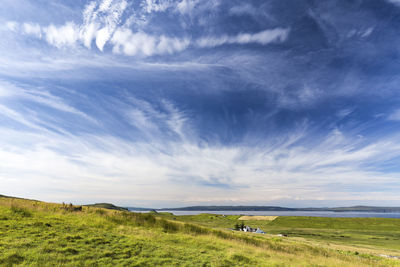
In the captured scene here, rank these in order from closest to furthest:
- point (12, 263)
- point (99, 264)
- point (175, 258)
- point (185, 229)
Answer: point (12, 263) < point (99, 264) < point (175, 258) < point (185, 229)

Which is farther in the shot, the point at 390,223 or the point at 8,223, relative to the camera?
the point at 390,223

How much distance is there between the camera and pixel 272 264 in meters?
12.4

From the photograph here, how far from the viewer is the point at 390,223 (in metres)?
98.2

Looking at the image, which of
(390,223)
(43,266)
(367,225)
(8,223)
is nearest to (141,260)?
(43,266)

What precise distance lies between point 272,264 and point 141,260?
24.3ft

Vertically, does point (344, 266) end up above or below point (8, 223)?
below

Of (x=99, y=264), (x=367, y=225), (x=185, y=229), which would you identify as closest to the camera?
(x=99, y=264)

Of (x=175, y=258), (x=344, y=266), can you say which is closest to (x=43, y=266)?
(x=175, y=258)

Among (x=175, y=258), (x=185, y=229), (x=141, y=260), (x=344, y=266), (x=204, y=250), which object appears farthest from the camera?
(x=185, y=229)

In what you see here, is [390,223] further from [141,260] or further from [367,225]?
[141,260]

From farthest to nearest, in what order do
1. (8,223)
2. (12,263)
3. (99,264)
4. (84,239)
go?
(8,223)
(84,239)
(99,264)
(12,263)

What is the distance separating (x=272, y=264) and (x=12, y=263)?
40.4 ft

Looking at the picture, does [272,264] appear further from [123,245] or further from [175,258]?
[123,245]

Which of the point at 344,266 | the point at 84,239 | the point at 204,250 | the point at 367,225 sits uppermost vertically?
the point at 84,239
